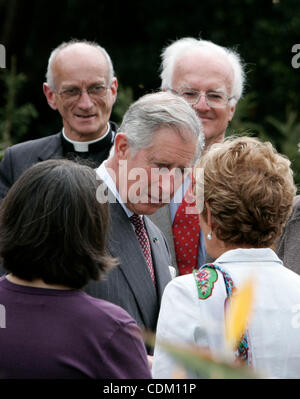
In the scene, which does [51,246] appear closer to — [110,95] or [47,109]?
[110,95]

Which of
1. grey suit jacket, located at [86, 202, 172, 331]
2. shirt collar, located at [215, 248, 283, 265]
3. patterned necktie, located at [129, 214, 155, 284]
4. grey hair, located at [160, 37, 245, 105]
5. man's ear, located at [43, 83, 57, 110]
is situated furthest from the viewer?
man's ear, located at [43, 83, 57, 110]

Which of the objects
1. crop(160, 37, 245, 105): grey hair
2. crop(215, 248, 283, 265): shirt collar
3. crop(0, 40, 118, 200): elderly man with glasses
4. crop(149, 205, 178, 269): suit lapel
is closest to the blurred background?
crop(0, 40, 118, 200): elderly man with glasses

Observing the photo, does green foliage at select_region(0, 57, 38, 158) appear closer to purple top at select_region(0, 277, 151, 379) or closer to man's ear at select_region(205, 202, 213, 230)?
man's ear at select_region(205, 202, 213, 230)

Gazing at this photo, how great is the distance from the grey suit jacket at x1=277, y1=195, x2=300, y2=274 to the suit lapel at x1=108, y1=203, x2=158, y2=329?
851mm

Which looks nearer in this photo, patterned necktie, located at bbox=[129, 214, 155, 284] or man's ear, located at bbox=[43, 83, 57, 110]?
patterned necktie, located at bbox=[129, 214, 155, 284]

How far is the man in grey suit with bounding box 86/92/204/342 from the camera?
2799 millimetres

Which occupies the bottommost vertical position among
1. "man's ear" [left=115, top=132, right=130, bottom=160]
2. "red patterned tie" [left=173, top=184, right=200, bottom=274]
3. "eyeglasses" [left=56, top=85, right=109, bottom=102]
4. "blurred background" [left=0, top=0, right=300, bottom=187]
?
"red patterned tie" [left=173, top=184, right=200, bottom=274]

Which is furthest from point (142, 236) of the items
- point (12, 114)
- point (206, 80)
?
point (12, 114)

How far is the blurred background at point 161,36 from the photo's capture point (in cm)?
1248

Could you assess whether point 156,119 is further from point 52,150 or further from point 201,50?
point 52,150

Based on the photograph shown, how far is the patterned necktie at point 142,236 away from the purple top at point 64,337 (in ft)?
2.96

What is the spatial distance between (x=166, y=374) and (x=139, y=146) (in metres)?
1.10

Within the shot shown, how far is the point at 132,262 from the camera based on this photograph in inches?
109

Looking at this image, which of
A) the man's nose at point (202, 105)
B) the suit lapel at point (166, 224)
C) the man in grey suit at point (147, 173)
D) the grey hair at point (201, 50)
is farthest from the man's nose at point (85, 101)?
the man in grey suit at point (147, 173)
